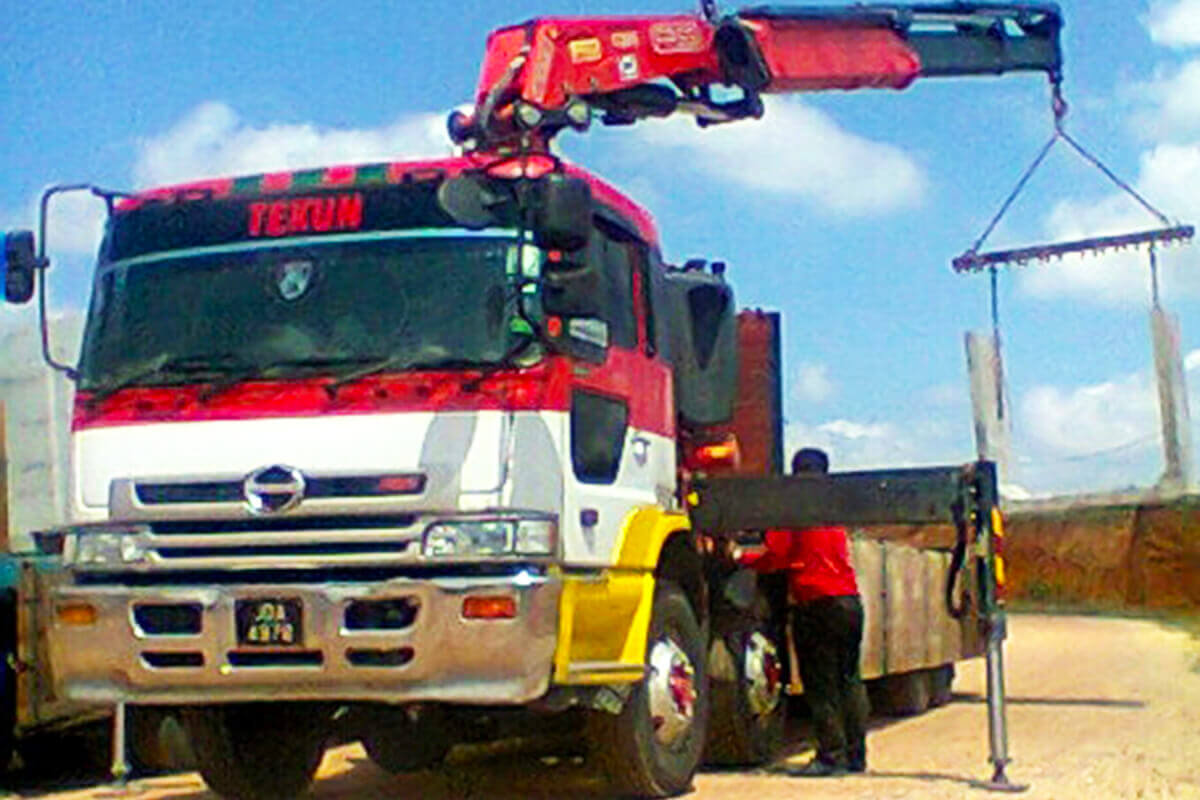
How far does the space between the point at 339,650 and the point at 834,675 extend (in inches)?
145

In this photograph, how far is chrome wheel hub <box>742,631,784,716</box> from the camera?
11.0 meters

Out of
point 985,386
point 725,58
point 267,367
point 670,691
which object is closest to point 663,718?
point 670,691

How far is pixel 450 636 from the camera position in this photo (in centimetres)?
805

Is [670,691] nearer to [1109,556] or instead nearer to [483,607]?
[483,607]

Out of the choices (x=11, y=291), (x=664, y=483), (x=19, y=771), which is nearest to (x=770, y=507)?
(x=664, y=483)

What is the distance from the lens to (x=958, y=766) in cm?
1105

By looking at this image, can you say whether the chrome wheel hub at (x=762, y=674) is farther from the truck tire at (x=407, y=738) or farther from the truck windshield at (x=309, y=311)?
the truck windshield at (x=309, y=311)

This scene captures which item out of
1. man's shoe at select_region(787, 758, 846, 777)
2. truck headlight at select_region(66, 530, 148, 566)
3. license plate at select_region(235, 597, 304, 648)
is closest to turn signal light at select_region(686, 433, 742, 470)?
man's shoe at select_region(787, 758, 846, 777)

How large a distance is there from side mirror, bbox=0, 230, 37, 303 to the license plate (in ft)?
6.69

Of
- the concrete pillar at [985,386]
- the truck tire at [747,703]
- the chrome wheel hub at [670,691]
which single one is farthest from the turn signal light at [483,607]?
the concrete pillar at [985,386]

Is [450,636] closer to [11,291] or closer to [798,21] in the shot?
[11,291]

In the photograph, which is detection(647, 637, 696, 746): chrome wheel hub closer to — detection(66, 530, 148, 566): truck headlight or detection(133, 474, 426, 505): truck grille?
detection(133, 474, 426, 505): truck grille

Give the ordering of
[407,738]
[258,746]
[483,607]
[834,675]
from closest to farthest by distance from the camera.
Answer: [483,607] < [258,746] < [407,738] < [834,675]

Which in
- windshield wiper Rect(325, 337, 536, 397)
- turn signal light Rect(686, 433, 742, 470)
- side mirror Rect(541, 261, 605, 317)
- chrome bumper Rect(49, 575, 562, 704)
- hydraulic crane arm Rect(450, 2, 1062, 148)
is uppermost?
hydraulic crane arm Rect(450, 2, 1062, 148)
